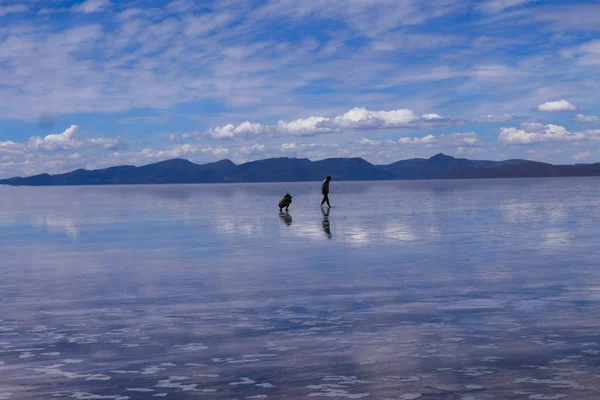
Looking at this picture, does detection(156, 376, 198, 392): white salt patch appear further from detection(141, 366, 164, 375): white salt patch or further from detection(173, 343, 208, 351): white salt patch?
detection(173, 343, 208, 351): white salt patch

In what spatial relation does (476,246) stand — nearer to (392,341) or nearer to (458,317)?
(458,317)

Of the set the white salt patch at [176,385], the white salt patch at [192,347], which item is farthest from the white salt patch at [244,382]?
the white salt patch at [192,347]

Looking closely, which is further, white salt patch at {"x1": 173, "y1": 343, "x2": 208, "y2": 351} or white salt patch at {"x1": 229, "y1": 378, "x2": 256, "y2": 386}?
white salt patch at {"x1": 173, "y1": 343, "x2": 208, "y2": 351}

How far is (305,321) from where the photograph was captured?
11773 millimetres

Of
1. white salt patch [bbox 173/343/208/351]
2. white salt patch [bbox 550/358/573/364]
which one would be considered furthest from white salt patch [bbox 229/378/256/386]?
white salt patch [bbox 550/358/573/364]

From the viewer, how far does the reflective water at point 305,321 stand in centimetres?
818

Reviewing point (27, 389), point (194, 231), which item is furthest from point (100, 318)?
point (194, 231)

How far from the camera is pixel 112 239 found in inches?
1137

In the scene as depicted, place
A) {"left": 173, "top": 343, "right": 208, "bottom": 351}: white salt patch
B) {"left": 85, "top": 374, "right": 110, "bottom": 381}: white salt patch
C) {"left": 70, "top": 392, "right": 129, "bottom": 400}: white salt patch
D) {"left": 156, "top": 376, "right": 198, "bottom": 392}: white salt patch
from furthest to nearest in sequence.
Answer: {"left": 173, "top": 343, "right": 208, "bottom": 351}: white salt patch, {"left": 85, "top": 374, "right": 110, "bottom": 381}: white salt patch, {"left": 156, "top": 376, "right": 198, "bottom": 392}: white salt patch, {"left": 70, "top": 392, "right": 129, "bottom": 400}: white salt patch

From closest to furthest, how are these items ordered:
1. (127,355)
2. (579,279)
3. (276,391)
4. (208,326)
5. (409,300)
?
(276,391) → (127,355) → (208,326) → (409,300) → (579,279)

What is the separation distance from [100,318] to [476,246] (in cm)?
1465

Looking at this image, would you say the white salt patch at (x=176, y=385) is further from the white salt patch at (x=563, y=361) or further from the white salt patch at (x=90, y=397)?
the white salt patch at (x=563, y=361)

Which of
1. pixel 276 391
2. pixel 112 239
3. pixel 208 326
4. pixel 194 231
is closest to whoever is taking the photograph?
pixel 276 391

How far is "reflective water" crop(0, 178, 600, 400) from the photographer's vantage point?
818 cm
